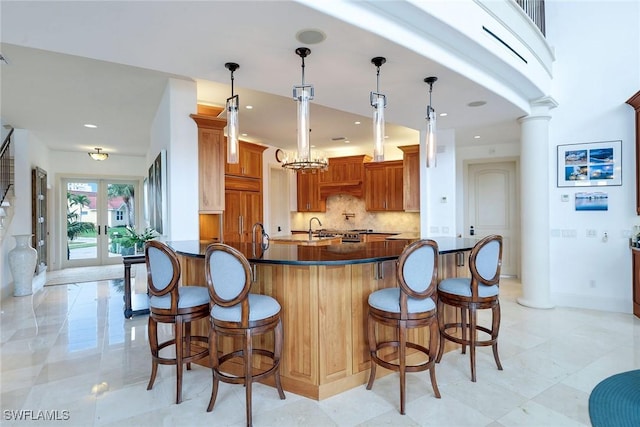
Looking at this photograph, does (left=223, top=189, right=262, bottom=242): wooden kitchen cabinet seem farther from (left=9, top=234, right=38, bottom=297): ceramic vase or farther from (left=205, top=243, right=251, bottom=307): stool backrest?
(left=205, top=243, right=251, bottom=307): stool backrest

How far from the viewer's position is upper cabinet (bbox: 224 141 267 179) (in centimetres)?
580

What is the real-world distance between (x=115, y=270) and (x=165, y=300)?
6.55 m

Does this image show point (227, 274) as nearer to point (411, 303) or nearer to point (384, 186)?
point (411, 303)

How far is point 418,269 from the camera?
89.0 inches

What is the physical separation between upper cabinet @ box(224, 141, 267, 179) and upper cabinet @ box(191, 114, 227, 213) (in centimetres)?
150

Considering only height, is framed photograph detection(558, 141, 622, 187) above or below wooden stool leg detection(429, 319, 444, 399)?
above

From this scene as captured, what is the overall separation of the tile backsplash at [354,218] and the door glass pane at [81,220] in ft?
16.6

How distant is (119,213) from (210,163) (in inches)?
245

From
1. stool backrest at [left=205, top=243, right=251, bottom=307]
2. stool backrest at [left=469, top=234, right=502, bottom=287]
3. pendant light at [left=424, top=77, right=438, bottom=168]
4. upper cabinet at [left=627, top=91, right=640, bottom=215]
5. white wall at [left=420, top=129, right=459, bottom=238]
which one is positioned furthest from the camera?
white wall at [left=420, top=129, right=459, bottom=238]

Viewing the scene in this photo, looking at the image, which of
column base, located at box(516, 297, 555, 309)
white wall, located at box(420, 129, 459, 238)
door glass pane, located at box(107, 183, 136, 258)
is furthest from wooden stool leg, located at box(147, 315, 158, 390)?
door glass pane, located at box(107, 183, 136, 258)

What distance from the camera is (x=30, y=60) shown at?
135 inches

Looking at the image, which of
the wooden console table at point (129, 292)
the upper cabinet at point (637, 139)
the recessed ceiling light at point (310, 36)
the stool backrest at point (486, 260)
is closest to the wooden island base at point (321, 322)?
the stool backrest at point (486, 260)

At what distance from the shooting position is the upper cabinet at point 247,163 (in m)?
5.80

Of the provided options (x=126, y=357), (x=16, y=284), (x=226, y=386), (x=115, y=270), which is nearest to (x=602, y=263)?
(x=226, y=386)
